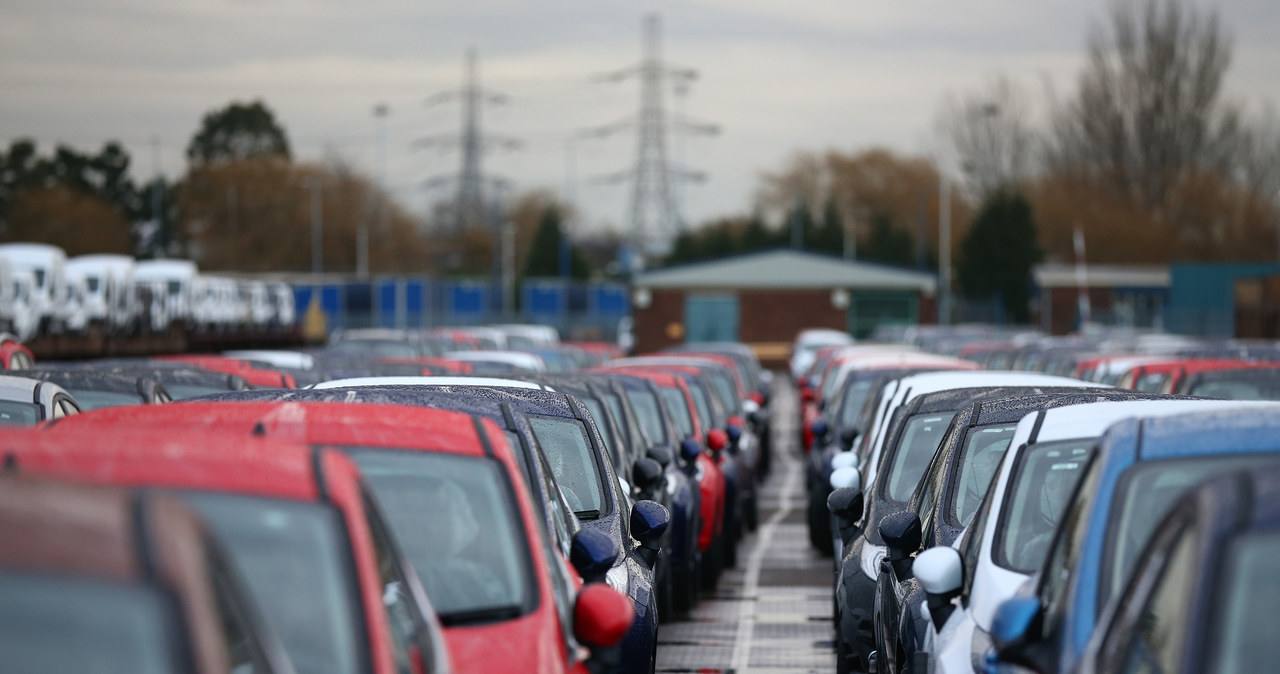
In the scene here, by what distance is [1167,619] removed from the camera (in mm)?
3654

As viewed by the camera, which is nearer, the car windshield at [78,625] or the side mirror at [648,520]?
the car windshield at [78,625]

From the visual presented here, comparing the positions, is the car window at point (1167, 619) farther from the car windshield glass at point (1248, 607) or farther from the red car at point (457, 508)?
the red car at point (457, 508)

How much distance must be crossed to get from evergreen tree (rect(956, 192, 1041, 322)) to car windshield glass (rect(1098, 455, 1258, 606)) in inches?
2825

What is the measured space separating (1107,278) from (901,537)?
76.8 m

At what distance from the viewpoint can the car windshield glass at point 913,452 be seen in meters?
8.77

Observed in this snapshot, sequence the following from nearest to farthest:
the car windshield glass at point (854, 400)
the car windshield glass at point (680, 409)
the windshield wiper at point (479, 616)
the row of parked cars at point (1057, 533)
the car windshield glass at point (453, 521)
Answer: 1. the row of parked cars at point (1057, 533)
2. the windshield wiper at point (479, 616)
3. the car windshield glass at point (453, 521)
4. the car windshield glass at point (680, 409)
5. the car windshield glass at point (854, 400)

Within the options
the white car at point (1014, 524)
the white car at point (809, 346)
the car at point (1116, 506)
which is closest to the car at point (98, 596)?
the car at point (1116, 506)

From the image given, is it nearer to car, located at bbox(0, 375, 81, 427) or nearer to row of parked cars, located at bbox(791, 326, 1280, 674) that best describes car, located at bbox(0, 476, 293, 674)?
row of parked cars, located at bbox(791, 326, 1280, 674)

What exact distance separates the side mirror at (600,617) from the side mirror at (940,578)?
104 cm

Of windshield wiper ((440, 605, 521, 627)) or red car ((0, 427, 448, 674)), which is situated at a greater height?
red car ((0, 427, 448, 674))

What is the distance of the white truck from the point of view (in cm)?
4153

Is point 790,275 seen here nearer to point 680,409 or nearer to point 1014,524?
point 680,409

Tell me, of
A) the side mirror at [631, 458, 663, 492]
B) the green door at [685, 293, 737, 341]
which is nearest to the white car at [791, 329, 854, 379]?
the green door at [685, 293, 737, 341]

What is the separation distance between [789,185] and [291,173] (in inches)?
1238
